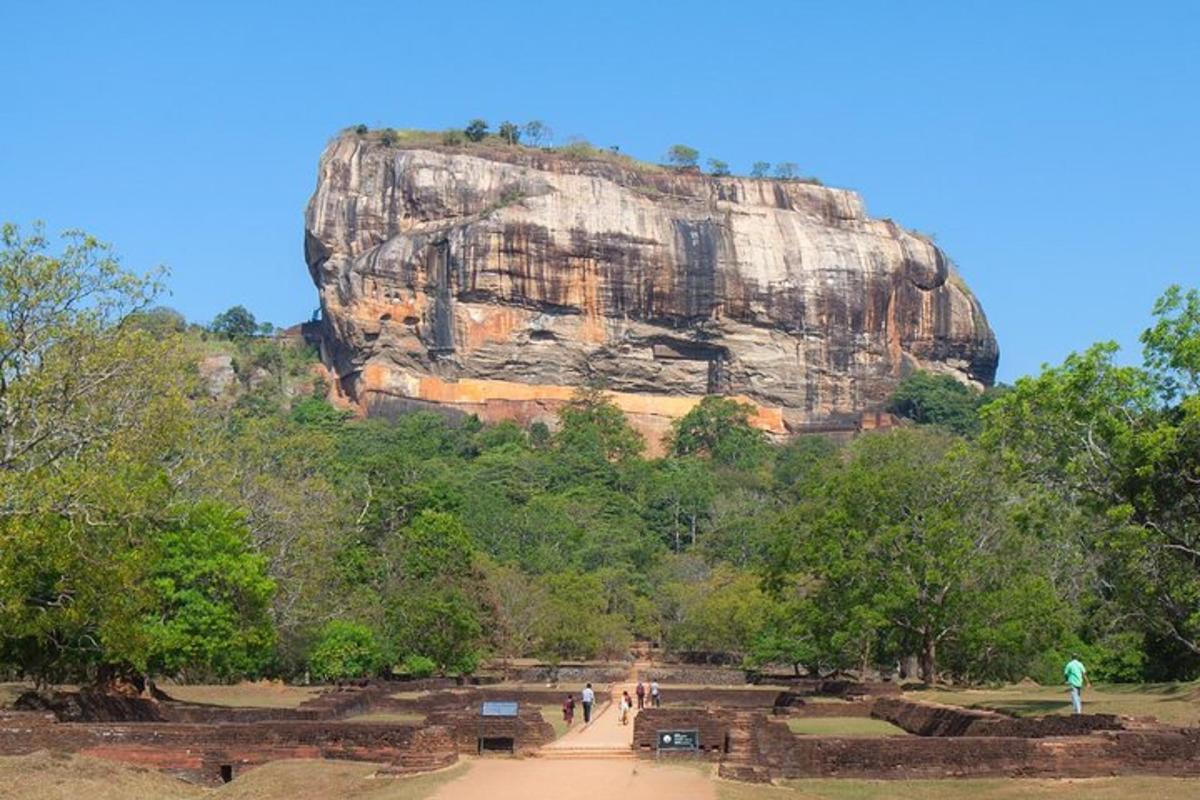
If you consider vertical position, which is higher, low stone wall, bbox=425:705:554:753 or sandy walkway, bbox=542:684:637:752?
low stone wall, bbox=425:705:554:753

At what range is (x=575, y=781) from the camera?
21.3 meters

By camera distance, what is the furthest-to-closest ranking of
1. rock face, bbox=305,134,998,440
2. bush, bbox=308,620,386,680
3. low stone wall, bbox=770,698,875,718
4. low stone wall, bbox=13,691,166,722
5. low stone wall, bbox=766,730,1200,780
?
rock face, bbox=305,134,998,440 < bush, bbox=308,620,386,680 < low stone wall, bbox=770,698,875,718 < low stone wall, bbox=13,691,166,722 < low stone wall, bbox=766,730,1200,780

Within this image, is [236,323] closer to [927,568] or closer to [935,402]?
[935,402]

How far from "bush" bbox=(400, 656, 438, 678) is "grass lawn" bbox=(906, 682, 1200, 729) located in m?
17.1

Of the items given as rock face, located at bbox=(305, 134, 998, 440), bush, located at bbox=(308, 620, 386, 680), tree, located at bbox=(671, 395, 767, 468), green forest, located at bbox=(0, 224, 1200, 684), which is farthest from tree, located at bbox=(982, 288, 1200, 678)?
rock face, located at bbox=(305, 134, 998, 440)

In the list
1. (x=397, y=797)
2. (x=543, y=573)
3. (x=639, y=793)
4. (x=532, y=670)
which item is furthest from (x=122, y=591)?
(x=543, y=573)

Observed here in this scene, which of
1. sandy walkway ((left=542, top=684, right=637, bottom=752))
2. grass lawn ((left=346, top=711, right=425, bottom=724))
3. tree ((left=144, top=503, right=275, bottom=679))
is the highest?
tree ((left=144, top=503, right=275, bottom=679))

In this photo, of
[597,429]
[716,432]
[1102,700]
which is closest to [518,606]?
[1102,700]

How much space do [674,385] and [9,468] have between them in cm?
8724

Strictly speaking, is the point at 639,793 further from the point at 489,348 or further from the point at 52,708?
the point at 489,348

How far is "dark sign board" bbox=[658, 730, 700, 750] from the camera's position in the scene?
79.9ft

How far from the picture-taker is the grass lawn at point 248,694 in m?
35.6

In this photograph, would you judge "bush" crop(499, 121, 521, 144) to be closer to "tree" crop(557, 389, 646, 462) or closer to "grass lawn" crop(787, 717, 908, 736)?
"tree" crop(557, 389, 646, 462)

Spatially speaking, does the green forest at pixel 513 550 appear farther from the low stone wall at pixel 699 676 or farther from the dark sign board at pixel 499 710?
the dark sign board at pixel 499 710
